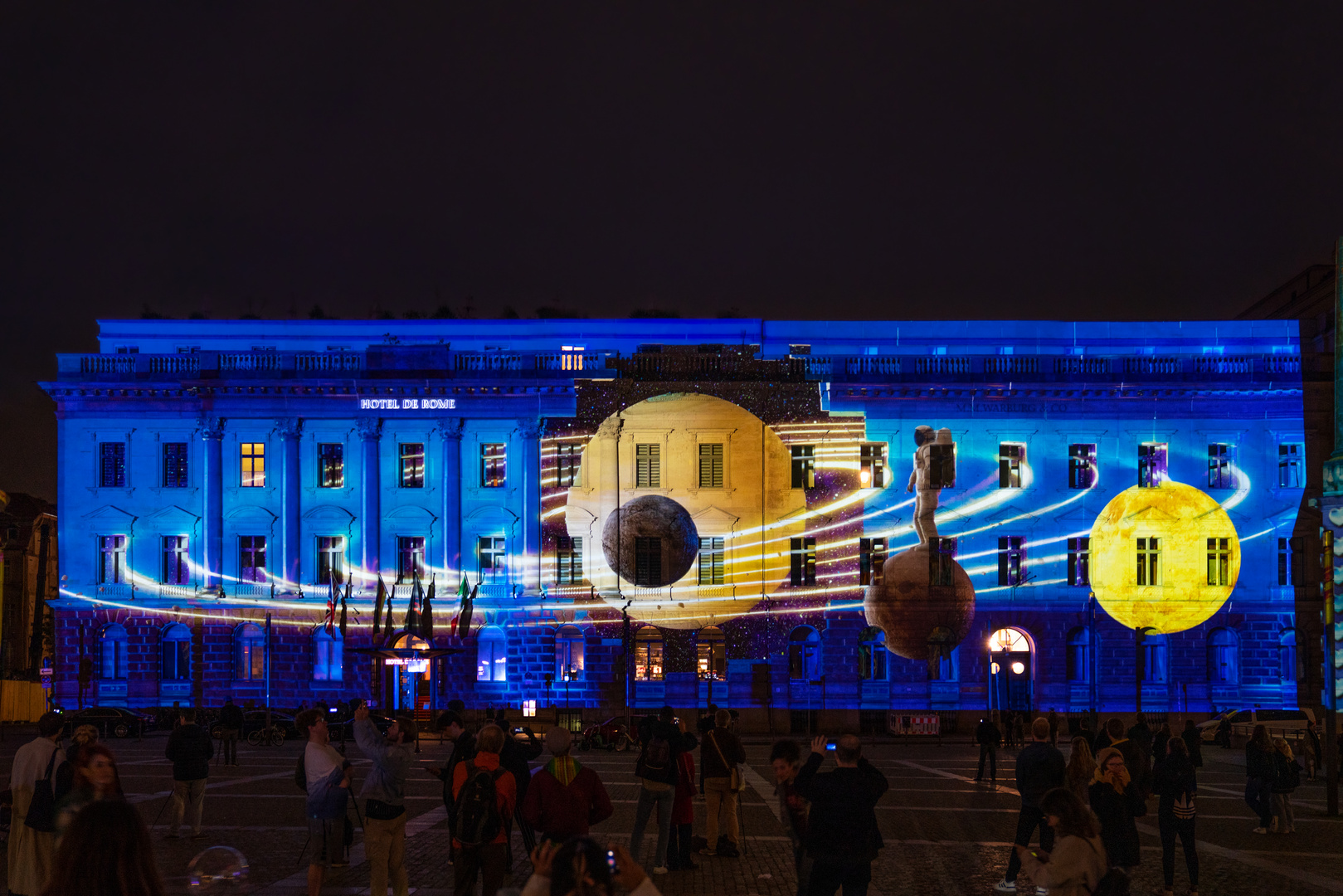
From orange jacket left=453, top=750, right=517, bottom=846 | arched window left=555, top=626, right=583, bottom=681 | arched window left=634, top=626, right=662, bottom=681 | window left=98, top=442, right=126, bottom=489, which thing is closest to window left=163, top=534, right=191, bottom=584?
window left=98, top=442, right=126, bottom=489

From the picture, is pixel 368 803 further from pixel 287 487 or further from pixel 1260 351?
pixel 1260 351

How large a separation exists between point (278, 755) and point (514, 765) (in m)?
27.7

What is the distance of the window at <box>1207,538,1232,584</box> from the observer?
57.0 m

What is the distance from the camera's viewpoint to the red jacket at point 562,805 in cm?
1147

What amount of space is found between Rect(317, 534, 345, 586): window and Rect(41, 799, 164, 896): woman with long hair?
53.4 metres

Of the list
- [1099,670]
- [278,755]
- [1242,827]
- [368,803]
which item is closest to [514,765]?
[368,803]

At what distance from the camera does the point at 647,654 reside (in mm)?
57000

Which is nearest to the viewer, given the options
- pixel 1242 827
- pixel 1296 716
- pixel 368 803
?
pixel 368 803

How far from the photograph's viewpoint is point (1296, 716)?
50031 mm

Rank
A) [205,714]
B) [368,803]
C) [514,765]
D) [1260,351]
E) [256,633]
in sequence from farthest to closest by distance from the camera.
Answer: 1. [1260,351]
2. [256,633]
3. [205,714]
4. [514,765]
5. [368,803]

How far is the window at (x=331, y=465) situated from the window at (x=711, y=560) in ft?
51.7

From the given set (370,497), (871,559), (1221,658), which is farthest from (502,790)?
(1221,658)

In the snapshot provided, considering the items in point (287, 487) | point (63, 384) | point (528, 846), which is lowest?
point (528, 846)

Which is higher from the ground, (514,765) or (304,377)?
(304,377)
